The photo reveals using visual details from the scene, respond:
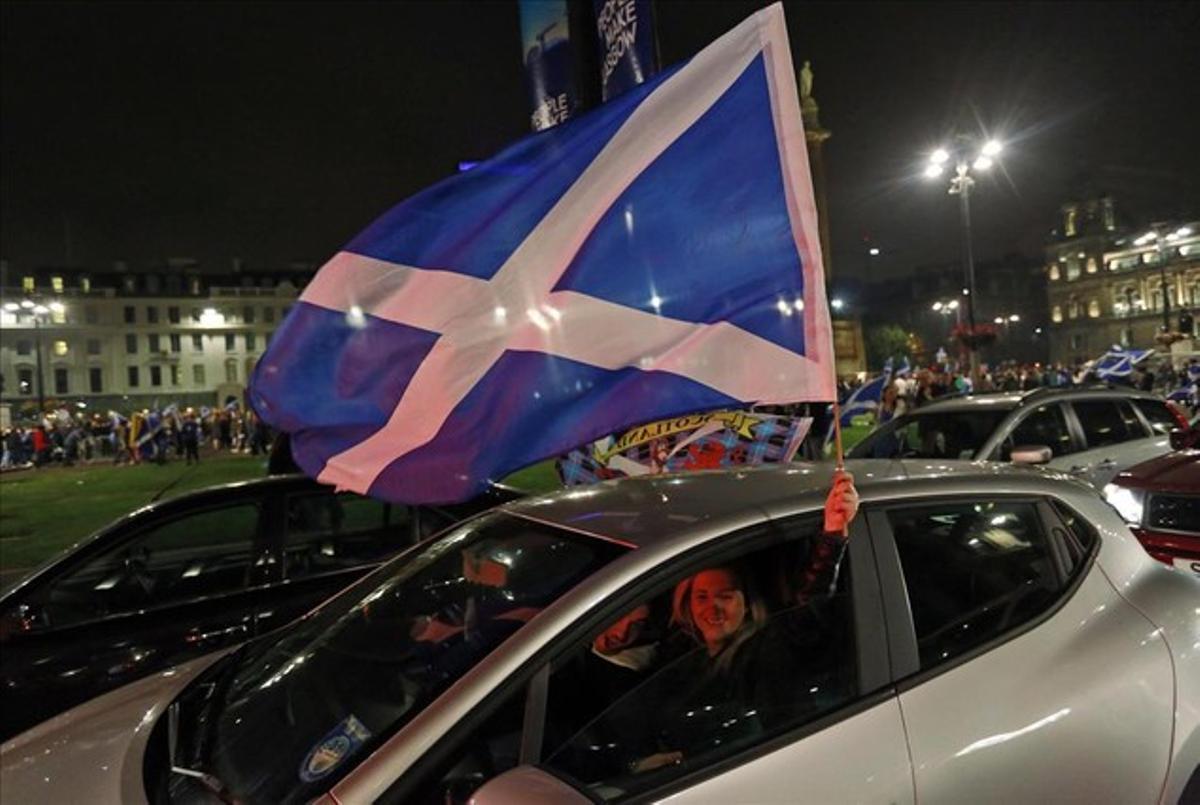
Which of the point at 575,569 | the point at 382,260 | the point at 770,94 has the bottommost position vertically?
the point at 575,569

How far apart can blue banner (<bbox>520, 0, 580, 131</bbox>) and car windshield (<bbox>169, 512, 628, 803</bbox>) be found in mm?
5764

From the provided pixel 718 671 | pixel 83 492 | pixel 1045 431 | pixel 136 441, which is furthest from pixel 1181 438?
pixel 136 441

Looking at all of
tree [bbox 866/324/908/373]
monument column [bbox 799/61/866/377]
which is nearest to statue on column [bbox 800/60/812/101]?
monument column [bbox 799/61/866/377]

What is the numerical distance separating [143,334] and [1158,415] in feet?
314

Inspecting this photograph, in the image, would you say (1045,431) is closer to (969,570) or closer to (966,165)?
(969,570)

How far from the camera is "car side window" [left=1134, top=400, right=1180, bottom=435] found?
873cm

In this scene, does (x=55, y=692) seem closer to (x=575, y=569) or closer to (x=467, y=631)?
(x=467, y=631)

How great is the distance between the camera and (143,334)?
8788cm

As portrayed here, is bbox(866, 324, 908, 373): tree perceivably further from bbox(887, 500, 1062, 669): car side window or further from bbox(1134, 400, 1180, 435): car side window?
bbox(887, 500, 1062, 669): car side window

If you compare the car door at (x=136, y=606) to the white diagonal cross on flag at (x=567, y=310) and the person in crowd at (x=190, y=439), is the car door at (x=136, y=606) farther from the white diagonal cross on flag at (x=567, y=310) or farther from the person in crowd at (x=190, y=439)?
the person in crowd at (x=190, y=439)

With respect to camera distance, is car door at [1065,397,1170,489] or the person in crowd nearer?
car door at [1065,397,1170,489]

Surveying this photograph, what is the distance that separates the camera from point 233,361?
302ft

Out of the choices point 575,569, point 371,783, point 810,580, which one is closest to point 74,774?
point 371,783

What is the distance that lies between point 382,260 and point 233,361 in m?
97.2
